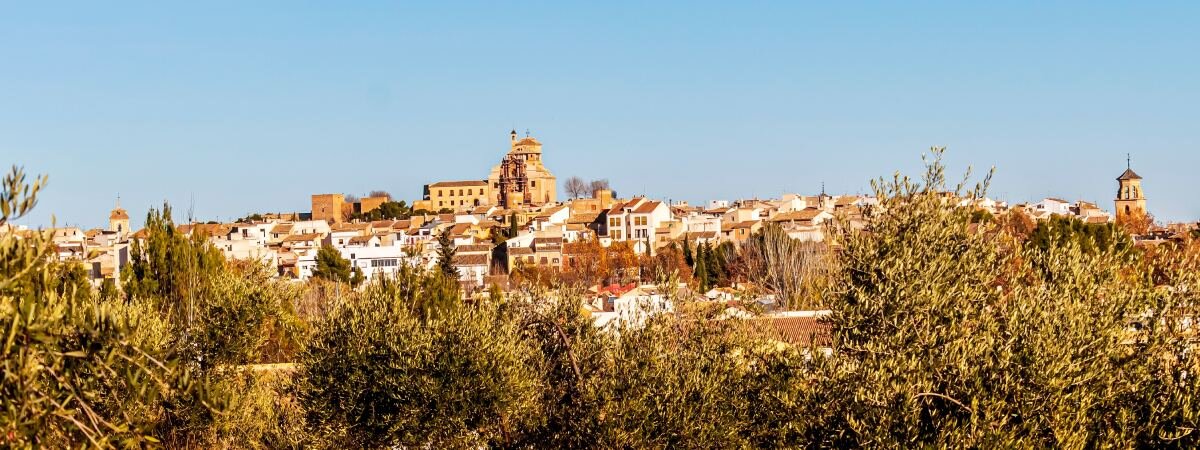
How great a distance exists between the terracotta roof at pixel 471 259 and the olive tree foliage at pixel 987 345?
5622cm

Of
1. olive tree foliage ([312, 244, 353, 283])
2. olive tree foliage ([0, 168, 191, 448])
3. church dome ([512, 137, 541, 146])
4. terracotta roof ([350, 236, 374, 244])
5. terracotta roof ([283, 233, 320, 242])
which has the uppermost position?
church dome ([512, 137, 541, 146])

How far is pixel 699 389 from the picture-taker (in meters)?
13.5

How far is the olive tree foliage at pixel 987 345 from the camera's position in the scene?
387 inches

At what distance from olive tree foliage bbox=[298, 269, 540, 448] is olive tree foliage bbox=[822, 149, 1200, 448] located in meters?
5.13

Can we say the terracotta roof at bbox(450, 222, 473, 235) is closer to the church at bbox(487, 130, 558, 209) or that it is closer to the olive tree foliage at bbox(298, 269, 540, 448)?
the church at bbox(487, 130, 558, 209)

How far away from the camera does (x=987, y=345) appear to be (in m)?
10.1

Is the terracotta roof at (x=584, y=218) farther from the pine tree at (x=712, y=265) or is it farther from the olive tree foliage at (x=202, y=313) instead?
the olive tree foliage at (x=202, y=313)

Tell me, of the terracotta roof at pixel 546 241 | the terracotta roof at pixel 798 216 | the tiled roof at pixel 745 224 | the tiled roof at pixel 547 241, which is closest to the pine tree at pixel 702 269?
the tiled roof at pixel 547 241

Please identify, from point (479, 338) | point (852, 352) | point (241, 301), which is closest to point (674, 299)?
point (479, 338)

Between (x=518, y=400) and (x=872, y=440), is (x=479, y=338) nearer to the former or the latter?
(x=518, y=400)

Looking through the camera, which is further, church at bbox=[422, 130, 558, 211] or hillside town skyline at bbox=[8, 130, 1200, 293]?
church at bbox=[422, 130, 558, 211]

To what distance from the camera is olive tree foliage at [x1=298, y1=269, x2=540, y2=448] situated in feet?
48.4

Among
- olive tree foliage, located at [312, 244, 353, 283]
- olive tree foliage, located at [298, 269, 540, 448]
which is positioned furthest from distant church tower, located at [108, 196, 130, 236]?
olive tree foliage, located at [298, 269, 540, 448]

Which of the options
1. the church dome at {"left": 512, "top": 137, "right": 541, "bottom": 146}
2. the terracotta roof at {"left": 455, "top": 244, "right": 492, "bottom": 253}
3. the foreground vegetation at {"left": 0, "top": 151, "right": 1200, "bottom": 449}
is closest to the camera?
the foreground vegetation at {"left": 0, "top": 151, "right": 1200, "bottom": 449}
